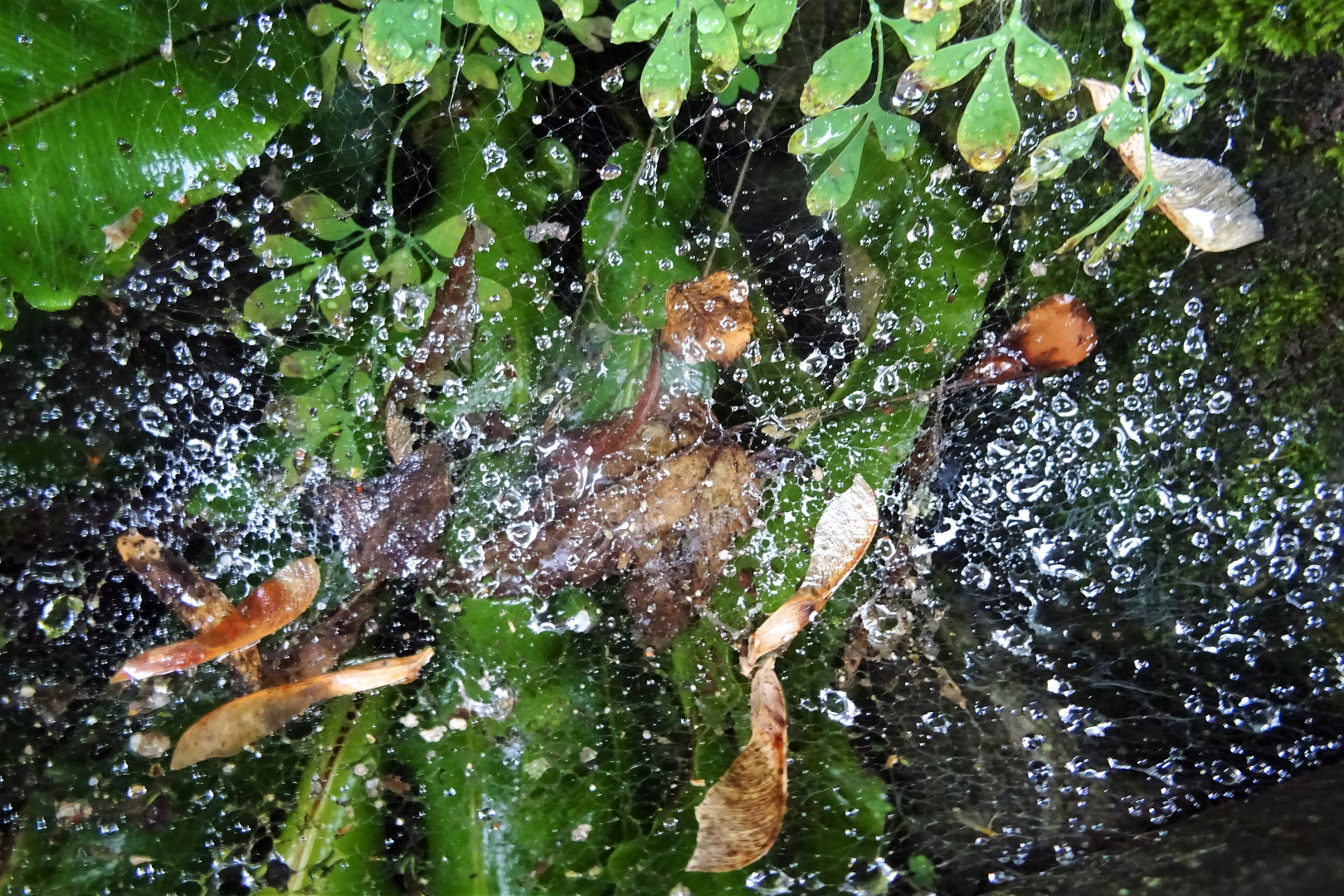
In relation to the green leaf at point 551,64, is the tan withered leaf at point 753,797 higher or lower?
lower

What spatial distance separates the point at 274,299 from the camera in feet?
3.56

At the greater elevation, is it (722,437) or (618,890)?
(722,437)

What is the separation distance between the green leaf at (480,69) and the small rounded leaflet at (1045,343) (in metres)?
0.80

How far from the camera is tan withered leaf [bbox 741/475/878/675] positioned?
1098 millimetres

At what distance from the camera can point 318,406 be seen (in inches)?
44.1

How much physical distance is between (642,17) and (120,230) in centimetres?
80

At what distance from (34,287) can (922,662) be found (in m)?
1.39

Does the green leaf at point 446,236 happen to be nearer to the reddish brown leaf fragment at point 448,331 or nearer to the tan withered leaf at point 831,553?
the reddish brown leaf fragment at point 448,331

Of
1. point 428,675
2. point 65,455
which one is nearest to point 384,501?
point 428,675

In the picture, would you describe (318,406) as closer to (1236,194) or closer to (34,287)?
(34,287)

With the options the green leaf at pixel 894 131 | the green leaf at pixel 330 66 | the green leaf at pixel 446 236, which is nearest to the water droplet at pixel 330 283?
the green leaf at pixel 446 236

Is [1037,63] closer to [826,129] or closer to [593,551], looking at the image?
[826,129]

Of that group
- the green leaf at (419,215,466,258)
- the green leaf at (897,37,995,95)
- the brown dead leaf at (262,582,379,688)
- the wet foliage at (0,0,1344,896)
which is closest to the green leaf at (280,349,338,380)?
the wet foliage at (0,0,1344,896)

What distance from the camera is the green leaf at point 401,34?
84 cm
